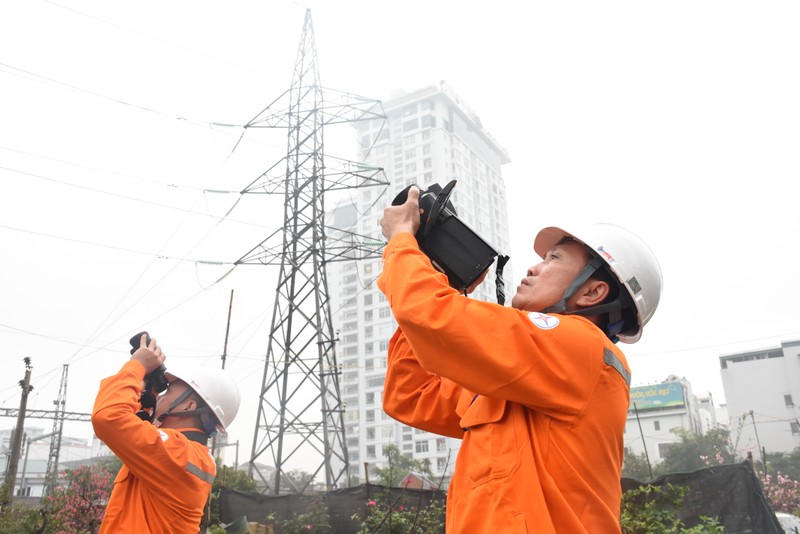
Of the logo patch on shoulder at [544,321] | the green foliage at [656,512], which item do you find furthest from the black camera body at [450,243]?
the green foliage at [656,512]

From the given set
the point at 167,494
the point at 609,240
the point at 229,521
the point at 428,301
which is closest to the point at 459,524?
the point at 428,301

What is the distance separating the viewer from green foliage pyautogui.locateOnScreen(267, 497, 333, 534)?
1141 cm

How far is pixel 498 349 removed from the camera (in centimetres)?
162

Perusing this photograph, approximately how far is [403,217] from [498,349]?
0.61m

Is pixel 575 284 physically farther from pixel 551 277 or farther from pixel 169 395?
pixel 169 395

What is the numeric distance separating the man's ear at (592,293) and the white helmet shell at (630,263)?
0.21ft

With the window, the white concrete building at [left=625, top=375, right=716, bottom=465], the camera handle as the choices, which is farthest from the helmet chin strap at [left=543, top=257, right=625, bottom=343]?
the window

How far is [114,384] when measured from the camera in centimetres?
341

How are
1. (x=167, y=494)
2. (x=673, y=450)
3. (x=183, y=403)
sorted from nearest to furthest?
(x=167, y=494) → (x=183, y=403) → (x=673, y=450)

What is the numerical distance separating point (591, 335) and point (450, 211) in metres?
0.64

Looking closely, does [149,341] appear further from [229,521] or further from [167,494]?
[229,521]

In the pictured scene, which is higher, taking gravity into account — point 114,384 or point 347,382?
point 347,382

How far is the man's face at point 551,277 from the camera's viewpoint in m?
2.08

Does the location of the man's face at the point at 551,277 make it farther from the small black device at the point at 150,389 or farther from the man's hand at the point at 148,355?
the small black device at the point at 150,389
